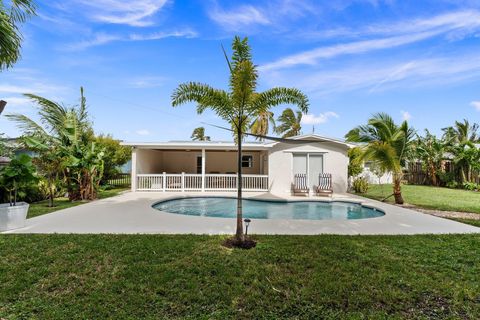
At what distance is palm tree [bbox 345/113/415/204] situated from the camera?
10.5 meters

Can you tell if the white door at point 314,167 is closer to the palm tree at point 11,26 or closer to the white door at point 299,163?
the white door at point 299,163

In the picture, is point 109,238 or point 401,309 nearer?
point 401,309

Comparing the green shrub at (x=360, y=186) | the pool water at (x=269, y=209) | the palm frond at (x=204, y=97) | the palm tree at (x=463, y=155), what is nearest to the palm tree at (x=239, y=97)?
the palm frond at (x=204, y=97)

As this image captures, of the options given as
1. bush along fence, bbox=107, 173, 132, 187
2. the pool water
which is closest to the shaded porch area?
the pool water

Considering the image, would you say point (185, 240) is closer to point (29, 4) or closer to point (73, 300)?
point (73, 300)

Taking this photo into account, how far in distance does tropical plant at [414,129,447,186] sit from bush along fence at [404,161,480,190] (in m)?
0.31

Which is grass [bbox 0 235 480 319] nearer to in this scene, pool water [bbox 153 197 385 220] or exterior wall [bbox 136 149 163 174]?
pool water [bbox 153 197 385 220]

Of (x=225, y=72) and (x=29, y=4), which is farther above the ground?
(x=29, y=4)

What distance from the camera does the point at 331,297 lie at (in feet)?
11.2

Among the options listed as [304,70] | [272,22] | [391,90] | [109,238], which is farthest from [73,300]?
[391,90]

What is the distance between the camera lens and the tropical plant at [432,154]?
19328 millimetres

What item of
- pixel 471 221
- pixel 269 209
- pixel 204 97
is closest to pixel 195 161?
pixel 269 209

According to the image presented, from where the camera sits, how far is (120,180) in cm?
2039

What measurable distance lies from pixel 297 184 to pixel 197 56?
394 inches
